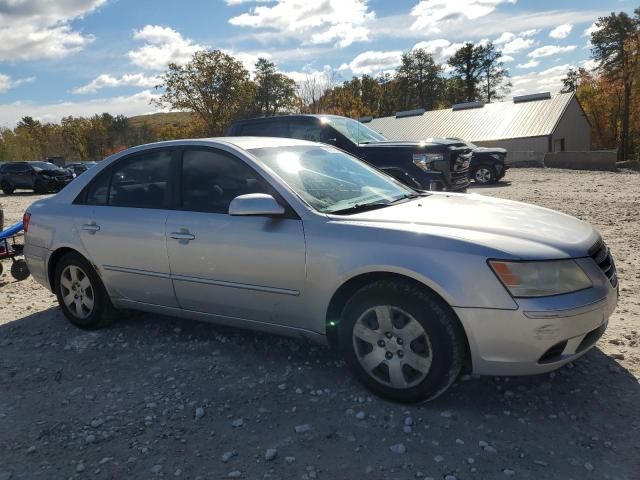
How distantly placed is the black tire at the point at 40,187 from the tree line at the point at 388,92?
19217mm

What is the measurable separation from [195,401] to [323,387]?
806mm

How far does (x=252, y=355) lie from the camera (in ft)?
12.4

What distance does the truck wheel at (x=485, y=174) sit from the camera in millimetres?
16969

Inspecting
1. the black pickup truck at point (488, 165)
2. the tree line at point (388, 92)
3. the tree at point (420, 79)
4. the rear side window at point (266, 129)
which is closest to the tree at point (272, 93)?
the tree line at point (388, 92)

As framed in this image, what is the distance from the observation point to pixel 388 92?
6619 cm

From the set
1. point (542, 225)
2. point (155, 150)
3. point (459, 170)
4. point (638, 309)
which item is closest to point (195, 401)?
point (155, 150)

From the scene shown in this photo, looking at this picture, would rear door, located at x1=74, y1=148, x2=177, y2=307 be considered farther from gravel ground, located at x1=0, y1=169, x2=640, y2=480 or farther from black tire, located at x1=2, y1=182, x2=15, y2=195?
black tire, located at x1=2, y1=182, x2=15, y2=195

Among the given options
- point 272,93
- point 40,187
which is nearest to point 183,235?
point 40,187

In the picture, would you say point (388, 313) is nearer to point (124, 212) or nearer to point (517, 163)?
point (124, 212)

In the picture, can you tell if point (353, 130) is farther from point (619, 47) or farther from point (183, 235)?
point (619, 47)

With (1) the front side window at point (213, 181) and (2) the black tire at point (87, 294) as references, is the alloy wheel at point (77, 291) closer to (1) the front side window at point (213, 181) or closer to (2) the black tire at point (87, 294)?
(2) the black tire at point (87, 294)

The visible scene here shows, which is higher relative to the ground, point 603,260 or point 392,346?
point 603,260

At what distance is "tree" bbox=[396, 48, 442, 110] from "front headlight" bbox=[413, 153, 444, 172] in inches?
2336

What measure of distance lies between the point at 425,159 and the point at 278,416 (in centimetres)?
599
